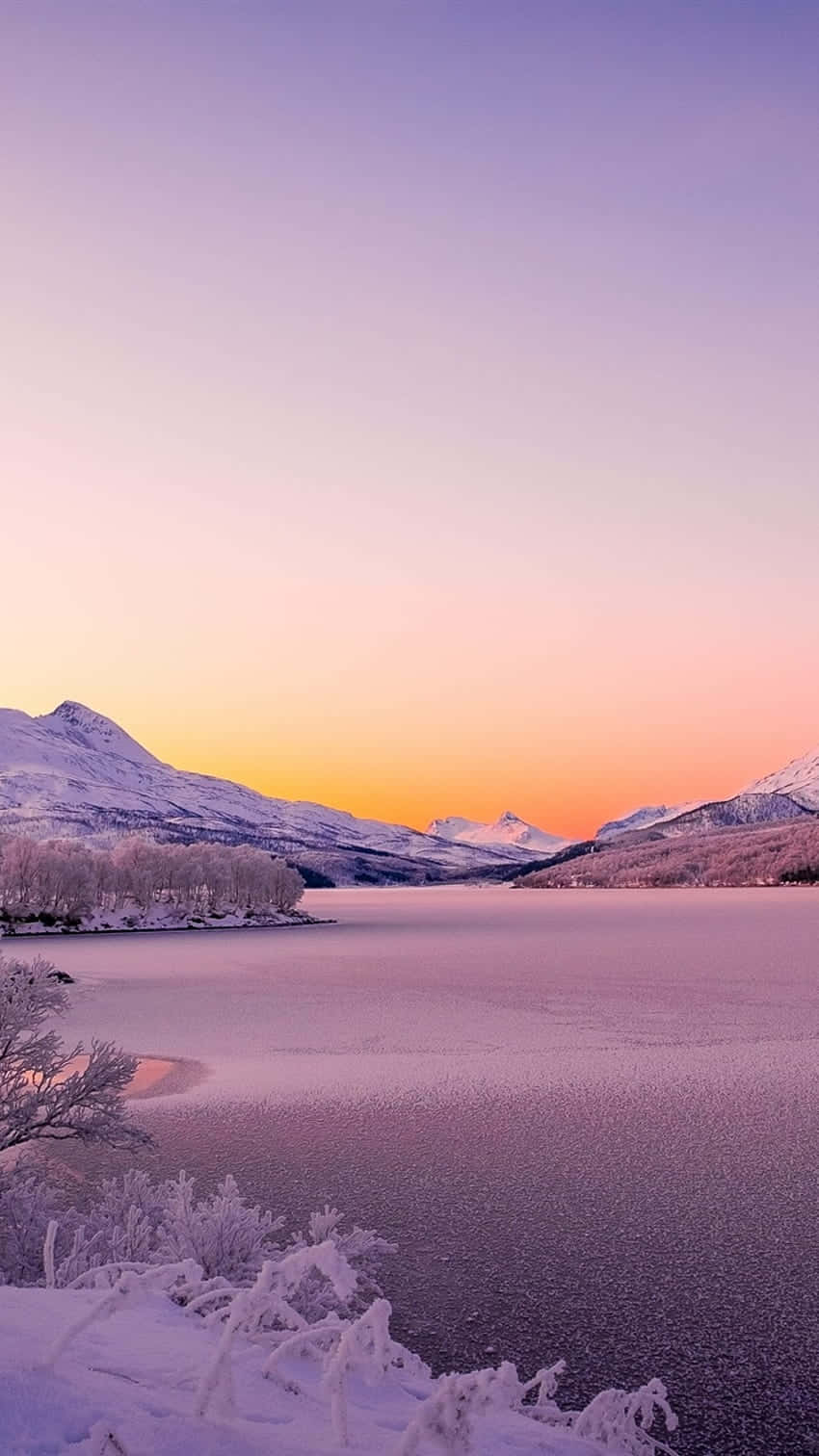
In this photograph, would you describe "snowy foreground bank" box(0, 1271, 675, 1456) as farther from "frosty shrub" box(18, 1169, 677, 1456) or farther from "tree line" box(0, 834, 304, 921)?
"tree line" box(0, 834, 304, 921)

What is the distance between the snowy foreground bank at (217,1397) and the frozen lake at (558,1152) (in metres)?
3.95

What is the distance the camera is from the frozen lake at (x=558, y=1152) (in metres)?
9.44

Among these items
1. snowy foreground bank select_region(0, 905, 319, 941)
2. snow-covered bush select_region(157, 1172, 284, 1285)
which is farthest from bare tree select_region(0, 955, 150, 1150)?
snowy foreground bank select_region(0, 905, 319, 941)

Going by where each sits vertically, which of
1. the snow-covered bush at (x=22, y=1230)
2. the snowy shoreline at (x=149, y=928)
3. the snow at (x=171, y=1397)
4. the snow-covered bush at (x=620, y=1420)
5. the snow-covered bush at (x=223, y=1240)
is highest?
the snow at (x=171, y=1397)

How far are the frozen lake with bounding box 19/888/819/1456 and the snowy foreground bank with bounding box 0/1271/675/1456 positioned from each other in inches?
156

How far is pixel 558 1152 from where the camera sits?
16.4m

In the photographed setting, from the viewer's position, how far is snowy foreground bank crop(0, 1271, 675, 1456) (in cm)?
385

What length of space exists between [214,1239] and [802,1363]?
5197 mm

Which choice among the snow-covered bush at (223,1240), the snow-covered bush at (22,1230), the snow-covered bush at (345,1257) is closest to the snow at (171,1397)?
the snow-covered bush at (345,1257)

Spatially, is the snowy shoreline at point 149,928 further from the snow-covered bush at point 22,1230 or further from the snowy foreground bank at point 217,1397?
the snowy foreground bank at point 217,1397

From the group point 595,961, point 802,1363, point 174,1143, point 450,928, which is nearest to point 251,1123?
point 174,1143

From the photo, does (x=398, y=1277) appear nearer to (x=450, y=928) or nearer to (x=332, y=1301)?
(x=332, y=1301)

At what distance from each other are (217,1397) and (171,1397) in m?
0.21

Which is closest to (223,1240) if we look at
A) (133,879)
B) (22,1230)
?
(22,1230)
